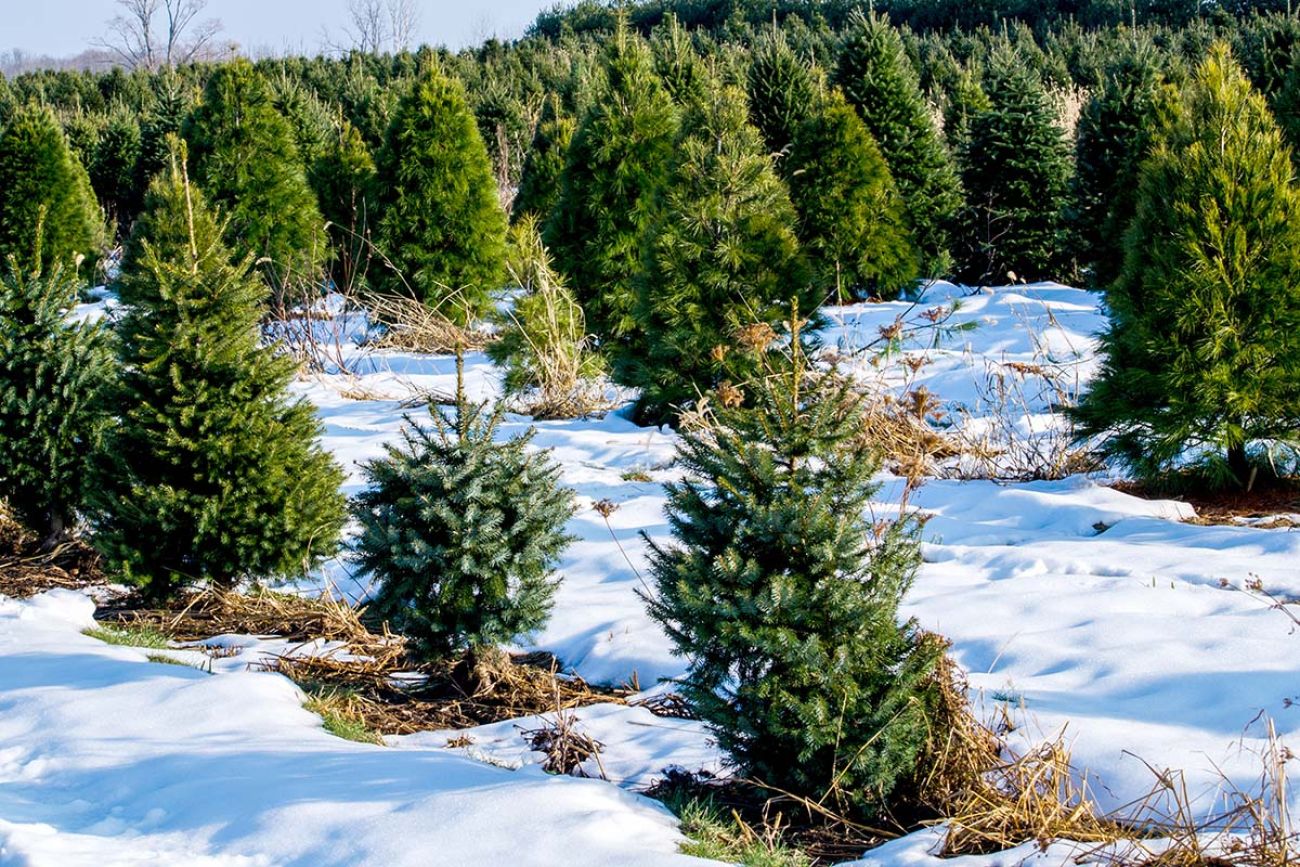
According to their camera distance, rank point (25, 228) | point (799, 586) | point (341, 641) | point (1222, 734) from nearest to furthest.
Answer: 1. point (799, 586)
2. point (1222, 734)
3. point (341, 641)
4. point (25, 228)

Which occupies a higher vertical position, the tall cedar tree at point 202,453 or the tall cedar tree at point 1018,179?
the tall cedar tree at point 1018,179

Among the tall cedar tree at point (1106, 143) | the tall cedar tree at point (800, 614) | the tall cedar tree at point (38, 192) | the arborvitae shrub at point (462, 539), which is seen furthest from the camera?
the tall cedar tree at point (38, 192)

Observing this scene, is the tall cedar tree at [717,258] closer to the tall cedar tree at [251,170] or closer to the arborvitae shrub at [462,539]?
the arborvitae shrub at [462,539]

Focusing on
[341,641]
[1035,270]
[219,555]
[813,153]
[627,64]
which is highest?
[627,64]

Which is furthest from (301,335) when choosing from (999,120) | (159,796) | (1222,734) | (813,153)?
(1222,734)

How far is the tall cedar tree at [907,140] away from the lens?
13.0m

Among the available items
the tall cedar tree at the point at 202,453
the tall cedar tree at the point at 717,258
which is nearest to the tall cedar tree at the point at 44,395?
the tall cedar tree at the point at 202,453

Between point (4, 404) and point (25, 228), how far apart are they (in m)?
10.7

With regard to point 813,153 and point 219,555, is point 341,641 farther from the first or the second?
point 813,153

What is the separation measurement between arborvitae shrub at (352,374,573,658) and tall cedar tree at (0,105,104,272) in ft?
42.8

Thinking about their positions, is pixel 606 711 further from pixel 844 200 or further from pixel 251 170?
pixel 251 170

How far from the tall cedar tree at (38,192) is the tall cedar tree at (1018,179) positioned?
11655mm

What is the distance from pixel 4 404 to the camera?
248 inches

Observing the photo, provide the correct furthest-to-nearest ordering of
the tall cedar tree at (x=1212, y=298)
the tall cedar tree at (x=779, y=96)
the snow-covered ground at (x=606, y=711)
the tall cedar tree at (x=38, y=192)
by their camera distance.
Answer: the tall cedar tree at (x=38, y=192), the tall cedar tree at (x=779, y=96), the tall cedar tree at (x=1212, y=298), the snow-covered ground at (x=606, y=711)
